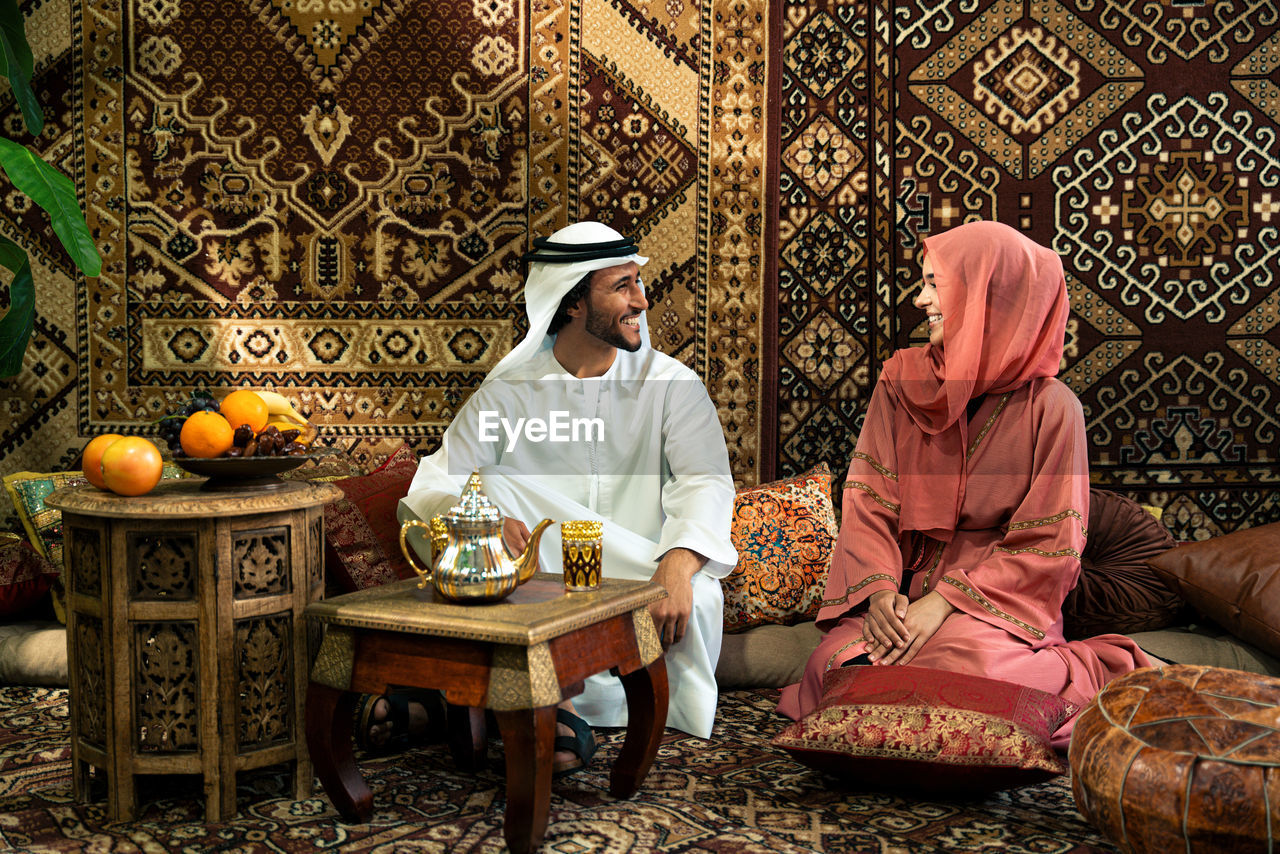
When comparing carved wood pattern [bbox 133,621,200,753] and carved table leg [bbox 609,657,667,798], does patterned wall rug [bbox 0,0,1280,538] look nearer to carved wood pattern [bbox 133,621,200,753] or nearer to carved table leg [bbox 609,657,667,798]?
carved table leg [bbox 609,657,667,798]

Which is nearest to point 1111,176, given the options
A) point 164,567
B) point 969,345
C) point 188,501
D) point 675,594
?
point 969,345

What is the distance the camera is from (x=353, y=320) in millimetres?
4383

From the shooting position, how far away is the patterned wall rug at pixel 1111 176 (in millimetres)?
4234

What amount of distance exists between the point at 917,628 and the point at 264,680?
5.96ft

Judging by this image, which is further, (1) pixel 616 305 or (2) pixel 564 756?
(1) pixel 616 305

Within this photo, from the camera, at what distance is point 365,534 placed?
354 cm

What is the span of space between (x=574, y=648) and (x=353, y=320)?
2.46 metres

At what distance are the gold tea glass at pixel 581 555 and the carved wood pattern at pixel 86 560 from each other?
45.9 inches

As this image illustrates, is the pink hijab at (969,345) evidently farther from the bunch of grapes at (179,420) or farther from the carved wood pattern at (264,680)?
the bunch of grapes at (179,420)

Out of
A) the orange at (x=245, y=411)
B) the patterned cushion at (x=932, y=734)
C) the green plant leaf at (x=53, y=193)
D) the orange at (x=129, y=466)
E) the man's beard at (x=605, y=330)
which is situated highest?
the green plant leaf at (x=53, y=193)

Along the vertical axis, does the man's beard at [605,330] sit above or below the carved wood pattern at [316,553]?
above

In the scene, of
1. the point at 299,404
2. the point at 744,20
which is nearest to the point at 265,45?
the point at 299,404

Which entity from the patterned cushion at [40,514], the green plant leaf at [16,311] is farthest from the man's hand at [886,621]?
the green plant leaf at [16,311]

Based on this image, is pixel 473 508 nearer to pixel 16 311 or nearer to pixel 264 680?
pixel 264 680
